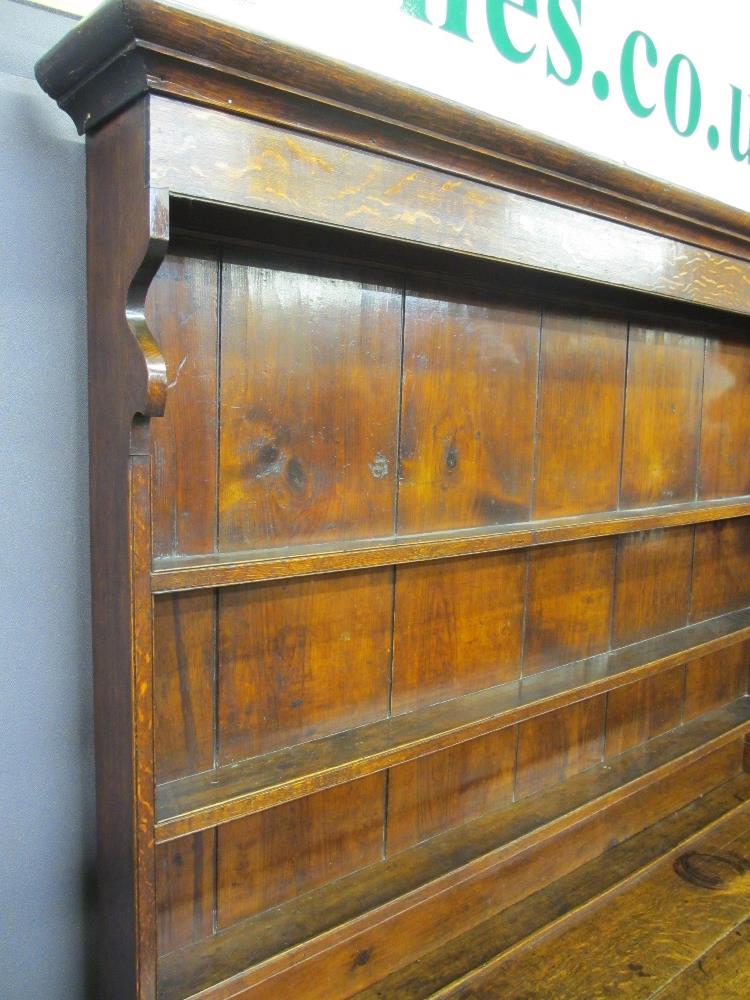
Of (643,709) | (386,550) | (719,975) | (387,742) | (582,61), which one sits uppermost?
(582,61)

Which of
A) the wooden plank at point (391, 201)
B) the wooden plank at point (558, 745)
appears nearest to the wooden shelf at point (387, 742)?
the wooden plank at point (558, 745)

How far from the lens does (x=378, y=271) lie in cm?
129

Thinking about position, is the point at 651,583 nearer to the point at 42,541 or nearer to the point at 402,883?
the point at 402,883

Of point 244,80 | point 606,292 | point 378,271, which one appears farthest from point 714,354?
point 244,80

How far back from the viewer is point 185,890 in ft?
3.91

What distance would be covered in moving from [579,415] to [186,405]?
2.90 ft

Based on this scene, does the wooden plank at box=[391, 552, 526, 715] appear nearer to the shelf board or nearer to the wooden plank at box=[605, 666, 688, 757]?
the shelf board

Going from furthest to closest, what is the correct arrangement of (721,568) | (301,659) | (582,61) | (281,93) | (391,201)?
(721,568), (582,61), (301,659), (391,201), (281,93)

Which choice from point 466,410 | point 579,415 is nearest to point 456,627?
point 466,410

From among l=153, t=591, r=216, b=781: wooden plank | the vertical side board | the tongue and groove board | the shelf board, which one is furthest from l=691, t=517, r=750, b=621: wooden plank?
the vertical side board

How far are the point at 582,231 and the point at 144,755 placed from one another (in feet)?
3.29

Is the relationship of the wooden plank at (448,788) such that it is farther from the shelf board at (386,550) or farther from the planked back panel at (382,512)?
the shelf board at (386,550)

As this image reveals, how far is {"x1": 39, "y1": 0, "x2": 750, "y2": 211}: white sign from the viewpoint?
4.16 feet

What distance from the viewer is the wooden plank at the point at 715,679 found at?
2098mm
